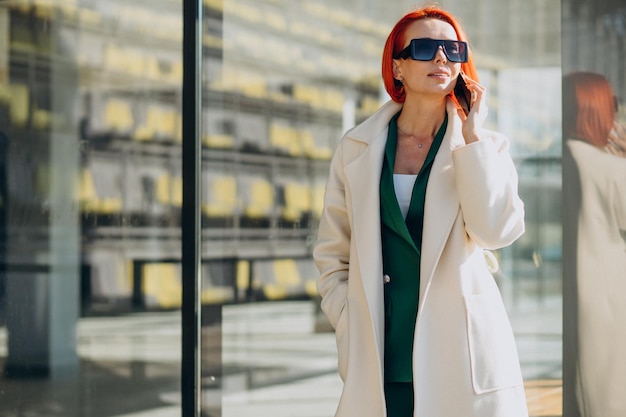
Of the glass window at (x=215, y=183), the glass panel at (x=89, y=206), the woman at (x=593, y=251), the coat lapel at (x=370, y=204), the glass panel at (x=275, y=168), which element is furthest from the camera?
the glass panel at (x=89, y=206)

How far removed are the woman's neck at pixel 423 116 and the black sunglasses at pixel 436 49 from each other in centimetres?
15

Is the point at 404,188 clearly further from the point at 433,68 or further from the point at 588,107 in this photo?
the point at 588,107

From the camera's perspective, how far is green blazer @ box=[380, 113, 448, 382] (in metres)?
2.85

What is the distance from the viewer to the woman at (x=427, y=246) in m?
2.74

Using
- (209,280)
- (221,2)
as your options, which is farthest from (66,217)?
(221,2)

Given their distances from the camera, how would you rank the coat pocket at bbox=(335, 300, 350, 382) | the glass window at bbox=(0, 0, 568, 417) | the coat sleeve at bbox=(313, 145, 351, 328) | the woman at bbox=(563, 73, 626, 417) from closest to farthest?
the coat pocket at bbox=(335, 300, 350, 382) < the coat sleeve at bbox=(313, 145, 351, 328) < the woman at bbox=(563, 73, 626, 417) < the glass window at bbox=(0, 0, 568, 417)

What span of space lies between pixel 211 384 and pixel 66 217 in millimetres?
1168

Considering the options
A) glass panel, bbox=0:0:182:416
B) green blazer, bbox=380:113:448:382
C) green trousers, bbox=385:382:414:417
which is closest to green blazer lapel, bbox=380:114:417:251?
green blazer, bbox=380:113:448:382

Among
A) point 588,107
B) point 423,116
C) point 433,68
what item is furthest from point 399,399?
point 588,107

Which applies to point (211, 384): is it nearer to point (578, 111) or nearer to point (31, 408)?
point (31, 408)

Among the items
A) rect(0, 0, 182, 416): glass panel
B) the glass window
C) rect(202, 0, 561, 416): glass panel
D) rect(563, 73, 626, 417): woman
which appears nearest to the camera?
rect(563, 73, 626, 417): woman

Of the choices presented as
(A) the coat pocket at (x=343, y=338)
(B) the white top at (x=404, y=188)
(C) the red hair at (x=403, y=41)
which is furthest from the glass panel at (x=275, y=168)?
(A) the coat pocket at (x=343, y=338)

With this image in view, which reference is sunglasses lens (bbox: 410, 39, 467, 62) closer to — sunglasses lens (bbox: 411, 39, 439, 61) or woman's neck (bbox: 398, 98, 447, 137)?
sunglasses lens (bbox: 411, 39, 439, 61)

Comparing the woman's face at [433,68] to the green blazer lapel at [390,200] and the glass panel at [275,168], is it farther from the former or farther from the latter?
the glass panel at [275,168]
